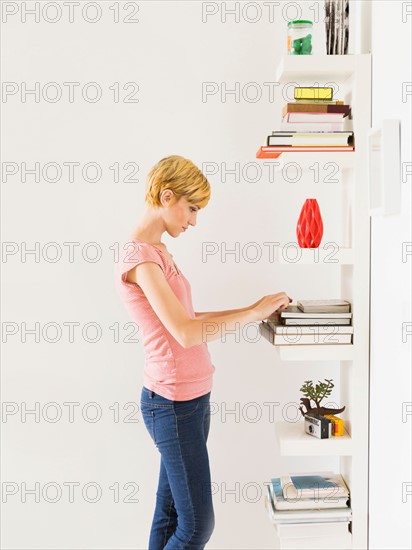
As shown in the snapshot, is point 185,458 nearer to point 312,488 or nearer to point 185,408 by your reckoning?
point 185,408

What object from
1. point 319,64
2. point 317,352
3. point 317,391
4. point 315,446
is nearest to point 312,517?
point 315,446

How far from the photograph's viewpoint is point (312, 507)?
209 cm

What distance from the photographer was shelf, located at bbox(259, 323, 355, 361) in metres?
2.02

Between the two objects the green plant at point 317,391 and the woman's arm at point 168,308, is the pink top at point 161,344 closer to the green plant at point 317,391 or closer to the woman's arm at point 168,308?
the woman's arm at point 168,308

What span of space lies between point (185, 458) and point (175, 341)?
1.02 feet

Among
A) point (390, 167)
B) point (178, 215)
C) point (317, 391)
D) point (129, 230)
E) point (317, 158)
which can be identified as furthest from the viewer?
point (129, 230)

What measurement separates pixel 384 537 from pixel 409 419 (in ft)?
1.46

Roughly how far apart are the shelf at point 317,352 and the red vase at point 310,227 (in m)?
0.30

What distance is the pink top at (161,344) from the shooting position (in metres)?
1.85

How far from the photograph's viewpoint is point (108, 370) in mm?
2398

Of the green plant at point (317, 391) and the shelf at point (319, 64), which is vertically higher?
the shelf at point (319, 64)

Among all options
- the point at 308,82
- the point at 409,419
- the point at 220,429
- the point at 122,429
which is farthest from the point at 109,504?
the point at 308,82

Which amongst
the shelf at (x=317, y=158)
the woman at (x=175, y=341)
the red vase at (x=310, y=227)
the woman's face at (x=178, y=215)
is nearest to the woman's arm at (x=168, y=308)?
the woman at (x=175, y=341)

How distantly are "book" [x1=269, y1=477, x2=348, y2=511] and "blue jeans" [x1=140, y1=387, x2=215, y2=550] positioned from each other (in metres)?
0.28
